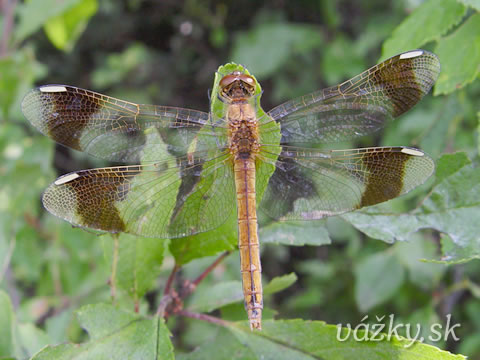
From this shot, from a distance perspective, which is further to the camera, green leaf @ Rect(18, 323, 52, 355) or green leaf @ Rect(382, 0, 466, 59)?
green leaf @ Rect(18, 323, 52, 355)

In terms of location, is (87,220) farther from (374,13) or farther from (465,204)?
(374,13)

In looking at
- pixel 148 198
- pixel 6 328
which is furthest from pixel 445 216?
pixel 6 328

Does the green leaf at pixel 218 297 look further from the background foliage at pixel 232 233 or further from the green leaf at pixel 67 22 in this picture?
the green leaf at pixel 67 22

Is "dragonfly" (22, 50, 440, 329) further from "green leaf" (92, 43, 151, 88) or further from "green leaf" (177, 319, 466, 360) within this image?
"green leaf" (92, 43, 151, 88)

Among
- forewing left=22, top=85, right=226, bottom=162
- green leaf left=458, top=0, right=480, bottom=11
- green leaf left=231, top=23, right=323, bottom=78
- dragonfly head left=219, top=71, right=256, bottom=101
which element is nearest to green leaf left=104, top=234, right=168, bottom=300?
forewing left=22, top=85, right=226, bottom=162

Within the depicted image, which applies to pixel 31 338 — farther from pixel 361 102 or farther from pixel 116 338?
pixel 361 102
